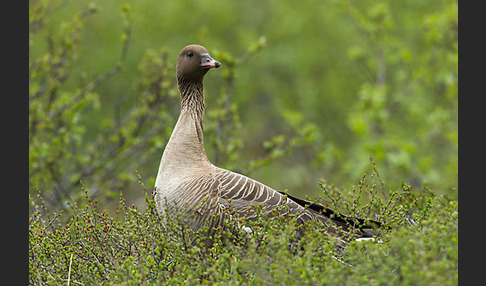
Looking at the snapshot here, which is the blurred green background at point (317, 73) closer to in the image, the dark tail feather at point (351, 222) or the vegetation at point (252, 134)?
the vegetation at point (252, 134)

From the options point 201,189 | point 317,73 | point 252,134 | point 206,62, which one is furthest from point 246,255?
point 317,73

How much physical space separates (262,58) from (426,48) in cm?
718

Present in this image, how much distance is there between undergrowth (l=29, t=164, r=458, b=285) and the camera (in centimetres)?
498

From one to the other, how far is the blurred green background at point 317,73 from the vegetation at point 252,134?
9cm

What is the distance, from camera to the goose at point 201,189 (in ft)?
23.0

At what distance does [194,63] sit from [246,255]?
3.17m

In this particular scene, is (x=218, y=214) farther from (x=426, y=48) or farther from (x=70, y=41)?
(x=426, y=48)

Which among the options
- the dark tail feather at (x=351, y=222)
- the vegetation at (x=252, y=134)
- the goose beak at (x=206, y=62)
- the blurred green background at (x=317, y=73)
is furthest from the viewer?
the blurred green background at (x=317, y=73)

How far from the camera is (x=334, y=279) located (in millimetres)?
4957

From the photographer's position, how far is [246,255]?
231 inches

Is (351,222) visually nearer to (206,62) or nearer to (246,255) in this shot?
(246,255)

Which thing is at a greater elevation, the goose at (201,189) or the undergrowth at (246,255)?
the goose at (201,189)

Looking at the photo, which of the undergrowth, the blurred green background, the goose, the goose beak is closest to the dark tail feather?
the goose

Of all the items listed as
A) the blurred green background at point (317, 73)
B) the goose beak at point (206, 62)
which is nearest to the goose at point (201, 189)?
the goose beak at point (206, 62)
